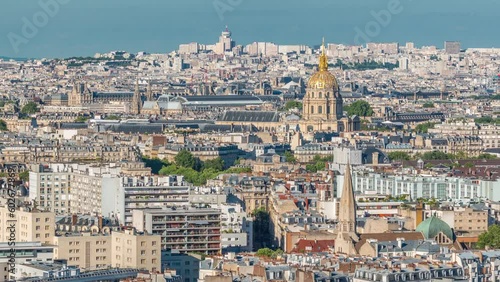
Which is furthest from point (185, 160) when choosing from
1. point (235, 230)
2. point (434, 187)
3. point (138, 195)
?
point (235, 230)

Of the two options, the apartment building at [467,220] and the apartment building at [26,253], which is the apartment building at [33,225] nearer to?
the apartment building at [26,253]

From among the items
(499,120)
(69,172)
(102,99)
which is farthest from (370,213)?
(102,99)

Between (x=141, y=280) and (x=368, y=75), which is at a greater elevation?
(x=368, y=75)

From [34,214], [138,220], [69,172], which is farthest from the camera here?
[69,172]

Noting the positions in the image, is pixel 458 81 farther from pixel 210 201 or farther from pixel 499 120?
pixel 210 201

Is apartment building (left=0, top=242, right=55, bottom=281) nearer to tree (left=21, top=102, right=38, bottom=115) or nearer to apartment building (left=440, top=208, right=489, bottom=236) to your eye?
apartment building (left=440, top=208, right=489, bottom=236)

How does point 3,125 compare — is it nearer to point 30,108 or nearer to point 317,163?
point 30,108

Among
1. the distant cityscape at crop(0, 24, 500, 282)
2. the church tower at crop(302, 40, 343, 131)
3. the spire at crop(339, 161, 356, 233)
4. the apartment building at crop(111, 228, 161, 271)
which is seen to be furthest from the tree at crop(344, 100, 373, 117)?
the apartment building at crop(111, 228, 161, 271)
